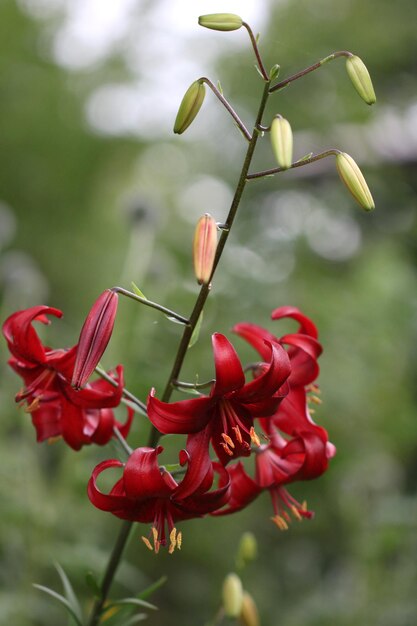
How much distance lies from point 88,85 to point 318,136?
1.09 m

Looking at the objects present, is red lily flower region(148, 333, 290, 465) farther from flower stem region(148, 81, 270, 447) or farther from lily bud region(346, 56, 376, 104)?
lily bud region(346, 56, 376, 104)

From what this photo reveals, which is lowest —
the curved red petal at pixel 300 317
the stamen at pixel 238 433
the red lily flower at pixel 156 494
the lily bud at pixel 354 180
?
the red lily flower at pixel 156 494

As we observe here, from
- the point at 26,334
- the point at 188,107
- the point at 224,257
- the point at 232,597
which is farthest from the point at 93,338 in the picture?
the point at 224,257

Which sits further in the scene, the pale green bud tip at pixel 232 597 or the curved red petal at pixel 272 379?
the pale green bud tip at pixel 232 597

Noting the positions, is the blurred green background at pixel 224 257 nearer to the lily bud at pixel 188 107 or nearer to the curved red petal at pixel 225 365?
the curved red petal at pixel 225 365

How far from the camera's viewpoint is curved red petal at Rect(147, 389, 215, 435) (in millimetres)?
512

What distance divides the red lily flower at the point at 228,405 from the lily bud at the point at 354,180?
13 cm

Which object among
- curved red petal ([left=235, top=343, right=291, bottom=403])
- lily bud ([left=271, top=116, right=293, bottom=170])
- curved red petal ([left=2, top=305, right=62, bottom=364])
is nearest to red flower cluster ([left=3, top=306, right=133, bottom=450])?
→ curved red petal ([left=2, top=305, right=62, bottom=364])

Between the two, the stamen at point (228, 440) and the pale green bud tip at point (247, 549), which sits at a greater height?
the stamen at point (228, 440)

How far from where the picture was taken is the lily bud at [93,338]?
53 centimetres

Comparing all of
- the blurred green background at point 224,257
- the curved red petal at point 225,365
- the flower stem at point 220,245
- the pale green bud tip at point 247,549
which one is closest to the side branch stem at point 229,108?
the flower stem at point 220,245

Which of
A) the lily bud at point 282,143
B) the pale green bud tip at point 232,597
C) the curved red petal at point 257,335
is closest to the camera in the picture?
the lily bud at point 282,143

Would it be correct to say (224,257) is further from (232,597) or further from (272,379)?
(272,379)

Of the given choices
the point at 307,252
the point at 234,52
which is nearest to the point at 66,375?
the point at 307,252
